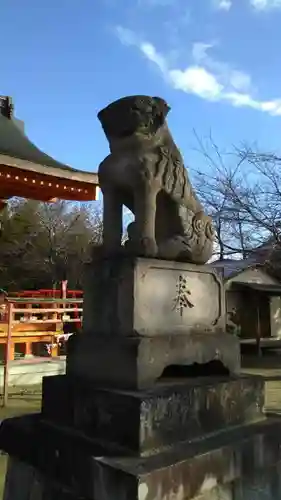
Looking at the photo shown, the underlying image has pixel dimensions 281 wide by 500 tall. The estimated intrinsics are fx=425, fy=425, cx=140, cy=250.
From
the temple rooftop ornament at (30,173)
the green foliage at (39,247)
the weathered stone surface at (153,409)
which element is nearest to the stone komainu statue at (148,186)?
the weathered stone surface at (153,409)

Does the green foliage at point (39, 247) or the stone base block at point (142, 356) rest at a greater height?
the green foliage at point (39, 247)

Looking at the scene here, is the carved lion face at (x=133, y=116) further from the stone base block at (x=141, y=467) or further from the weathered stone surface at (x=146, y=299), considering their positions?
the stone base block at (x=141, y=467)

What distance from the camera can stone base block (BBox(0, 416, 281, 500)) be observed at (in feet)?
6.11

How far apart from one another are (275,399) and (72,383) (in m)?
6.14

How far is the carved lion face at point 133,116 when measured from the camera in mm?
2635

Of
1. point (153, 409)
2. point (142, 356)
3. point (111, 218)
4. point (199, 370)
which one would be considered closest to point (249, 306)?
point (199, 370)

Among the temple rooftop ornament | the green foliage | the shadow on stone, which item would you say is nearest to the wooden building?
the green foliage

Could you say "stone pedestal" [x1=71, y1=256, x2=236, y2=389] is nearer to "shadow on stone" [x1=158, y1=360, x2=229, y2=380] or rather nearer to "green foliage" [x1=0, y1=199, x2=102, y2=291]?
"shadow on stone" [x1=158, y1=360, x2=229, y2=380]

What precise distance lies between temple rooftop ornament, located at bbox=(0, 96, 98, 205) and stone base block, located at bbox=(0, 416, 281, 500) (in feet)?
15.6

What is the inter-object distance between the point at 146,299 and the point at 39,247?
22688 mm

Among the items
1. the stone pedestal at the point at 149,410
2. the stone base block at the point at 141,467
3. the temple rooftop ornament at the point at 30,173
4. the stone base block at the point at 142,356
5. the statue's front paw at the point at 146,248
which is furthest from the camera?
the temple rooftop ornament at the point at 30,173

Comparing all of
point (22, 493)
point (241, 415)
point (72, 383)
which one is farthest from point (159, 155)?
point (22, 493)

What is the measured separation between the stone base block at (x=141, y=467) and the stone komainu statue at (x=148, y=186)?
1.07 metres

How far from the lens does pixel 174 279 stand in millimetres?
2576
